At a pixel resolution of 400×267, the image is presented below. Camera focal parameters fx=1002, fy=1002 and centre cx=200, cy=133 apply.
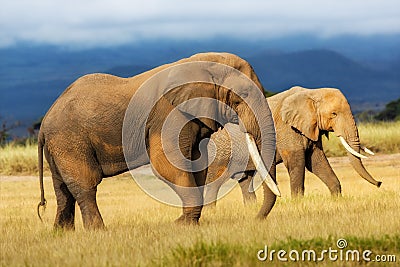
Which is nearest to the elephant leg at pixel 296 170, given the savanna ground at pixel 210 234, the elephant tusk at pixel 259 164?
the savanna ground at pixel 210 234

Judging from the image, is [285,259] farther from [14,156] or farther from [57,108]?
[14,156]

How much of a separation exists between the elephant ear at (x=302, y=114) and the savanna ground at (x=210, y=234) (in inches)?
45.6

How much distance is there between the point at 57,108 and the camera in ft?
→ 35.5

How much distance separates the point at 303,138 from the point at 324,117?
1.63ft

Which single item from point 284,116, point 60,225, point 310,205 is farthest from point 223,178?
point 60,225

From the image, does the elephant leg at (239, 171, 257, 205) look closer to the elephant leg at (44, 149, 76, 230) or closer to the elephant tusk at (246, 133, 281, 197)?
the elephant leg at (44, 149, 76, 230)

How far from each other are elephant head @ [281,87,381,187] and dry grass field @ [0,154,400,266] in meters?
0.69

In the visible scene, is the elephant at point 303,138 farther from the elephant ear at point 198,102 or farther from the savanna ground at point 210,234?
the elephant ear at point 198,102

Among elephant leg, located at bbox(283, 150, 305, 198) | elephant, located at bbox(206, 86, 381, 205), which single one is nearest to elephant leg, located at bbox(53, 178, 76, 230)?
elephant, located at bbox(206, 86, 381, 205)

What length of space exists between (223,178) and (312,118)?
5.09ft

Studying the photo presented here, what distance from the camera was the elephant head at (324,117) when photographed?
45.4 feet

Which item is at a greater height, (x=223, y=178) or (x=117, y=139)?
(x=117, y=139)
